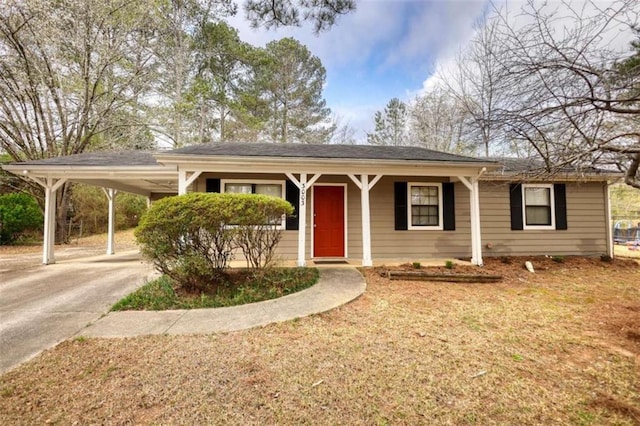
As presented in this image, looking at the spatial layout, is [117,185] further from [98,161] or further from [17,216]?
[17,216]

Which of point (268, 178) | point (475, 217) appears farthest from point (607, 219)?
point (268, 178)

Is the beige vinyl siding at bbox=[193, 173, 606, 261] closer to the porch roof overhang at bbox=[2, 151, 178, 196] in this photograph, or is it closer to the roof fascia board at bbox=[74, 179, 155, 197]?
the porch roof overhang at bbox=[2, 151, 178, 196]

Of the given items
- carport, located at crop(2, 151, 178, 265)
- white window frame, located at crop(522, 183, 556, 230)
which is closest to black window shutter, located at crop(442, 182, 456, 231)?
white window frame, located at crop(522, 183, 556, 230)

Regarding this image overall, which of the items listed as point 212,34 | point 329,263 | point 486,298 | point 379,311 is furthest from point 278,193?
point 212,34

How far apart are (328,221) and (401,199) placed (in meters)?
2.10

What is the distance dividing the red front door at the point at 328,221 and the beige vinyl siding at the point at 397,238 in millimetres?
881

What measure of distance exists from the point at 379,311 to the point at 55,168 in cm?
819

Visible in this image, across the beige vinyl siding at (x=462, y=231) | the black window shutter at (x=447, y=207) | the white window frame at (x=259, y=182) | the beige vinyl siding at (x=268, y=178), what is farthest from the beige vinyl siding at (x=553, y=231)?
the white window frame at (x=259, y=182)

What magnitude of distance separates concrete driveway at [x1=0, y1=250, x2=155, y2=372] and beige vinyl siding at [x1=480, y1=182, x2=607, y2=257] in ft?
28.7

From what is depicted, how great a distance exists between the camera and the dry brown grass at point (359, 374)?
1.92 m

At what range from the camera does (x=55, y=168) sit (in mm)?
6688

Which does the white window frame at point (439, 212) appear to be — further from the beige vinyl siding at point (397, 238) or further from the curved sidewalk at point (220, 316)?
the curved sidewalk at point (220, 316)

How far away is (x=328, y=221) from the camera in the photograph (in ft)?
24.7

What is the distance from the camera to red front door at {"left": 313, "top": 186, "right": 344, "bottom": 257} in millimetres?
7480
